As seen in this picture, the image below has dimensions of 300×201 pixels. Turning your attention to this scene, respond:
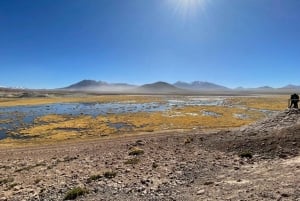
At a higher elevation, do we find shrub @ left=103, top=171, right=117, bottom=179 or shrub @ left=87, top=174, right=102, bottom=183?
shrub @ left=103, top=171, right=117, bottom=179

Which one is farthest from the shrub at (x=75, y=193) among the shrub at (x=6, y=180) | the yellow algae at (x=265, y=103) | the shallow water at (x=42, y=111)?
the yellow algae at (x=265, y=103)

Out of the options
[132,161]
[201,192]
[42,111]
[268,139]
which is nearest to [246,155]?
[268,139]

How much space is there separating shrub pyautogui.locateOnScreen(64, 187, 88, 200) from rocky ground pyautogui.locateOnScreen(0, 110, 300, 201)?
5 cm

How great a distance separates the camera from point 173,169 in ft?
51.9

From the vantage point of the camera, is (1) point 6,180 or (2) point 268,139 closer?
(1) point 6,180

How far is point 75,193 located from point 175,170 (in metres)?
5.68

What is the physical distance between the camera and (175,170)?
1563cm

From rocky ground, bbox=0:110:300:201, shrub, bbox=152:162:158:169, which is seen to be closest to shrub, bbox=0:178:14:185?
rocky ground, bbox=0:110:300:201

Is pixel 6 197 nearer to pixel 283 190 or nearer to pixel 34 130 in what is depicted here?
pixel 283 190

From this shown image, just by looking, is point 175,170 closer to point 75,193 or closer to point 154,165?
point 154,165

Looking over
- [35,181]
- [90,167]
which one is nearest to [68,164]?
[90,167]

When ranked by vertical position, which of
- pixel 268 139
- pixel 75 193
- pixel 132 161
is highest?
pixel 268 139

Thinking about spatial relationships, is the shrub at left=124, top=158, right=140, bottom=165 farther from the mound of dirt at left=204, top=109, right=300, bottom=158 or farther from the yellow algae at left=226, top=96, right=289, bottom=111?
the yellow algae at left=226, top=96, right=289, bottom=111

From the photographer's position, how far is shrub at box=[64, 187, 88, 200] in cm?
1279
